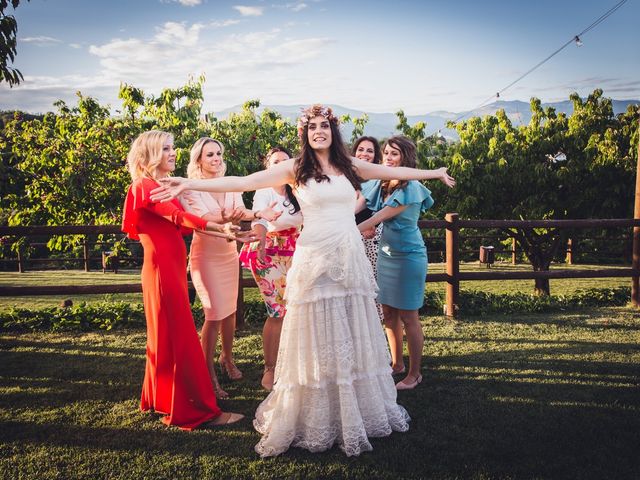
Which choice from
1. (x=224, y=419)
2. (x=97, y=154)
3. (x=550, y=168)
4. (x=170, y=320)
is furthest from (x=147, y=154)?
(x=550, y=168)

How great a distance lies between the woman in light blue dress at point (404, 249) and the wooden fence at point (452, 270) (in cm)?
204

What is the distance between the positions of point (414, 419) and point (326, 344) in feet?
3.35

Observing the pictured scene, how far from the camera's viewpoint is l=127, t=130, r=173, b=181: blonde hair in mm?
3594

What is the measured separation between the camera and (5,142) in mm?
9477

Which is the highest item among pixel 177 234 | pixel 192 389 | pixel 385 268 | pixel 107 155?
pixel 107 155

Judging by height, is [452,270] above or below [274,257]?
below

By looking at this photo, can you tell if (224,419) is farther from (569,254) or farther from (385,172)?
(569,254)

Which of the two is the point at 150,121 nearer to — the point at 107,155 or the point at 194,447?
the point at 107,155

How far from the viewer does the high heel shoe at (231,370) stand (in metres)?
4.59

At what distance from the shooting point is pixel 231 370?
4.62 m

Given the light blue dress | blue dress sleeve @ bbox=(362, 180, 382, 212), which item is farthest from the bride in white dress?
blue dress sleeve @ bbox=(362, 180, 382, 212)

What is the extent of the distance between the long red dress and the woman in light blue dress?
1603 millimetres

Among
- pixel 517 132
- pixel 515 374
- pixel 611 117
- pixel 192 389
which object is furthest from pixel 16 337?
pixel 611 117

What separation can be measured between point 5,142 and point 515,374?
9807 mm
